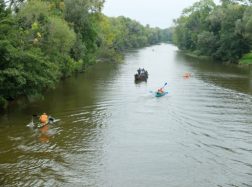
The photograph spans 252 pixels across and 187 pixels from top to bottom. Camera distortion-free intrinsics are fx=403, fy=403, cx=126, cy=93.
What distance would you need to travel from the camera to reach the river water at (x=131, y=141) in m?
21.7

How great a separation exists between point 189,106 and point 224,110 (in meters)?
3.49

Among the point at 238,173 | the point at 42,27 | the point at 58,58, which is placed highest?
the point at 42,27

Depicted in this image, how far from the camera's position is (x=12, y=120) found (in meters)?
33.4

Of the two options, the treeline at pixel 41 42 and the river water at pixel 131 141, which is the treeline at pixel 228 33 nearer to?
the treeline at pixel 41 42

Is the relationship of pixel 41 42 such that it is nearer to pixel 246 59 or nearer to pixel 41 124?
pixel 41 124

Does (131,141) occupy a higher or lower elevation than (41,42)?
lower

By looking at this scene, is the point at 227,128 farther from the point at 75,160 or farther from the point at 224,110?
the point at 75,160

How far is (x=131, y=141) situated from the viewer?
1098 inches

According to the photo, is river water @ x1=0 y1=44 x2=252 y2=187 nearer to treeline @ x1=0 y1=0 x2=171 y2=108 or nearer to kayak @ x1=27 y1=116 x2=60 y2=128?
kayak @ x1=27 y1=116 x2=60 y2=128

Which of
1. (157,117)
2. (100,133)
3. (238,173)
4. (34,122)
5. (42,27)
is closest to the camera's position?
(238,173)

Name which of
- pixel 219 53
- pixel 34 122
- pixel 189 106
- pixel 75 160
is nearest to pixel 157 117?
pixel 189 106

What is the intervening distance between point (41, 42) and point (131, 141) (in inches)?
826

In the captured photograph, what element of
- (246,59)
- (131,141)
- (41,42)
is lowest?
(131,141)

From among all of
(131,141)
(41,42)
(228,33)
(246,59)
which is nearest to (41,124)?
(131,141)
